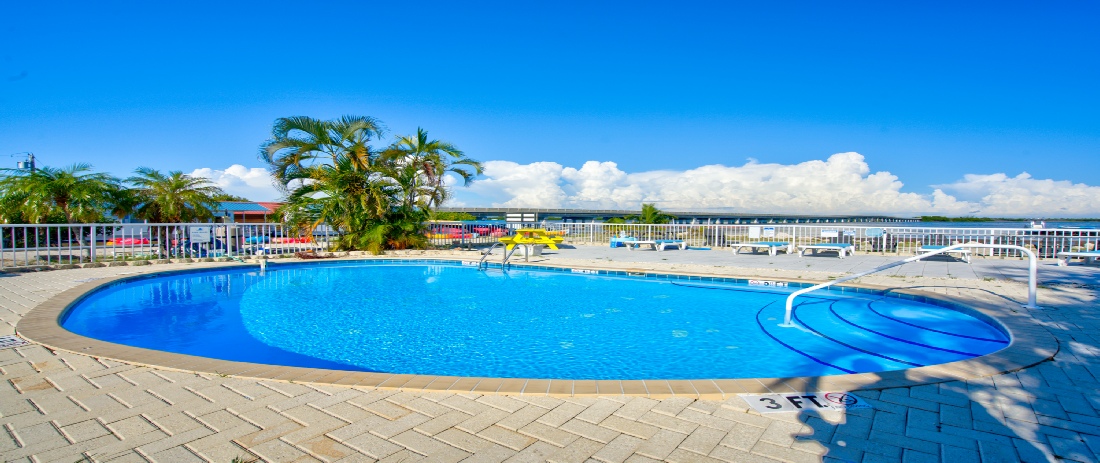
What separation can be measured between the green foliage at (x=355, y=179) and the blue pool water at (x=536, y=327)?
170 inches

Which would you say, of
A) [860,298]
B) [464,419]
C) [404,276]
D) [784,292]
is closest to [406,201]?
[404,276]

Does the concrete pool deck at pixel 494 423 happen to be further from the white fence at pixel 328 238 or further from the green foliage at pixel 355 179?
the green foliage at pixel 355 179

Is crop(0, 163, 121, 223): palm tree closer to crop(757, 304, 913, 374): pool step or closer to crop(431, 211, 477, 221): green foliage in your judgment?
crop(431, 211, 477, 221): green foliage

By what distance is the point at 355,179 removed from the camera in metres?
14.0

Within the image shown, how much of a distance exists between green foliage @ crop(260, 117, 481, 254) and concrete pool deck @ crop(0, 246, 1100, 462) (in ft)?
34.6

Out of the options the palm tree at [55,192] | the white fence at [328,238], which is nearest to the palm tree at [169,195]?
the white fence at [328,238]

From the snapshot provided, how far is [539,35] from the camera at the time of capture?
17.1 metres

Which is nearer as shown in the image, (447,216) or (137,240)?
(137,240)

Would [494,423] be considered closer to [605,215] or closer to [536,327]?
[536,327]

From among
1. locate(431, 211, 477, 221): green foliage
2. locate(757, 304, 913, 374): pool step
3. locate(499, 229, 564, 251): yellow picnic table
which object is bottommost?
locate(757, 304, 913, 374): pool step

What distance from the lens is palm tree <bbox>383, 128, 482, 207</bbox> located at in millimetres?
15406

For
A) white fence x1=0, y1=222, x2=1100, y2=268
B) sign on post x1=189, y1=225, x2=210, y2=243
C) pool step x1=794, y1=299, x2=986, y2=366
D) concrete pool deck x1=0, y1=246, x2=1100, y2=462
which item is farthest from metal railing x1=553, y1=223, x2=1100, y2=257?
concrete pool deck x1=0, y1=246, x2=1100, y2=462

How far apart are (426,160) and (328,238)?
149 inches

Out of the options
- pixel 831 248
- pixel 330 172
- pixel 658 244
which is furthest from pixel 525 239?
pixel 831 248
